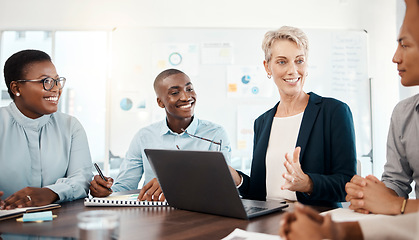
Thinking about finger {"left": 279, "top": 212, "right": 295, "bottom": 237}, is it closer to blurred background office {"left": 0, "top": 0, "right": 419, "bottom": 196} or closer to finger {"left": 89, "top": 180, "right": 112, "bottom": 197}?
finger {"left": 89, "top": 180, "right": 112, "bottom": 197}

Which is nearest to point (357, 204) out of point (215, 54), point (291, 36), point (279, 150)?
point (279, 150)

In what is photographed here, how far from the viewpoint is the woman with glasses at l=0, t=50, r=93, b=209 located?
183 cm

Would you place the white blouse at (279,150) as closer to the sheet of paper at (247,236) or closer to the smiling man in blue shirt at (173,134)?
the smiling man in blue shirt at (173,134)

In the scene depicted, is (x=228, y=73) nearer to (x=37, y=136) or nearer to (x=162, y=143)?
(x=162, y=143)

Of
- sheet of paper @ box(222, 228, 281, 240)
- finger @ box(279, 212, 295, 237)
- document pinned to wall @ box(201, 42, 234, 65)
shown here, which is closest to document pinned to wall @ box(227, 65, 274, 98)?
document pinned to wall @ box(201, 42, 234, 65)

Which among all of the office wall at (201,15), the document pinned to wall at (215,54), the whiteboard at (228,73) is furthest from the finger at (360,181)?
the office wall at (201,15)

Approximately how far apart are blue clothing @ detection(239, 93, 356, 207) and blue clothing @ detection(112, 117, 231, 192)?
1.56ft

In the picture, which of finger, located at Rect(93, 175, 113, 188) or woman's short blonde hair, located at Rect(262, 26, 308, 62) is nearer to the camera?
finger, located at Rect(93, 175, 113, 188)

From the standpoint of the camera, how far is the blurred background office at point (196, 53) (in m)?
3.79

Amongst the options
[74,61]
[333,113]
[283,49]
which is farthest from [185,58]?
[333,113]

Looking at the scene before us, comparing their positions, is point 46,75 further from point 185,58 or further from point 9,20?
point 9,20

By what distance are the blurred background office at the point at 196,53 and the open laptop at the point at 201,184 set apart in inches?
94.6

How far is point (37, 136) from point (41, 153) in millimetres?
90

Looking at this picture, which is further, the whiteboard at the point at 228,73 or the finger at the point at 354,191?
the whiteboard at the point at 228,73
